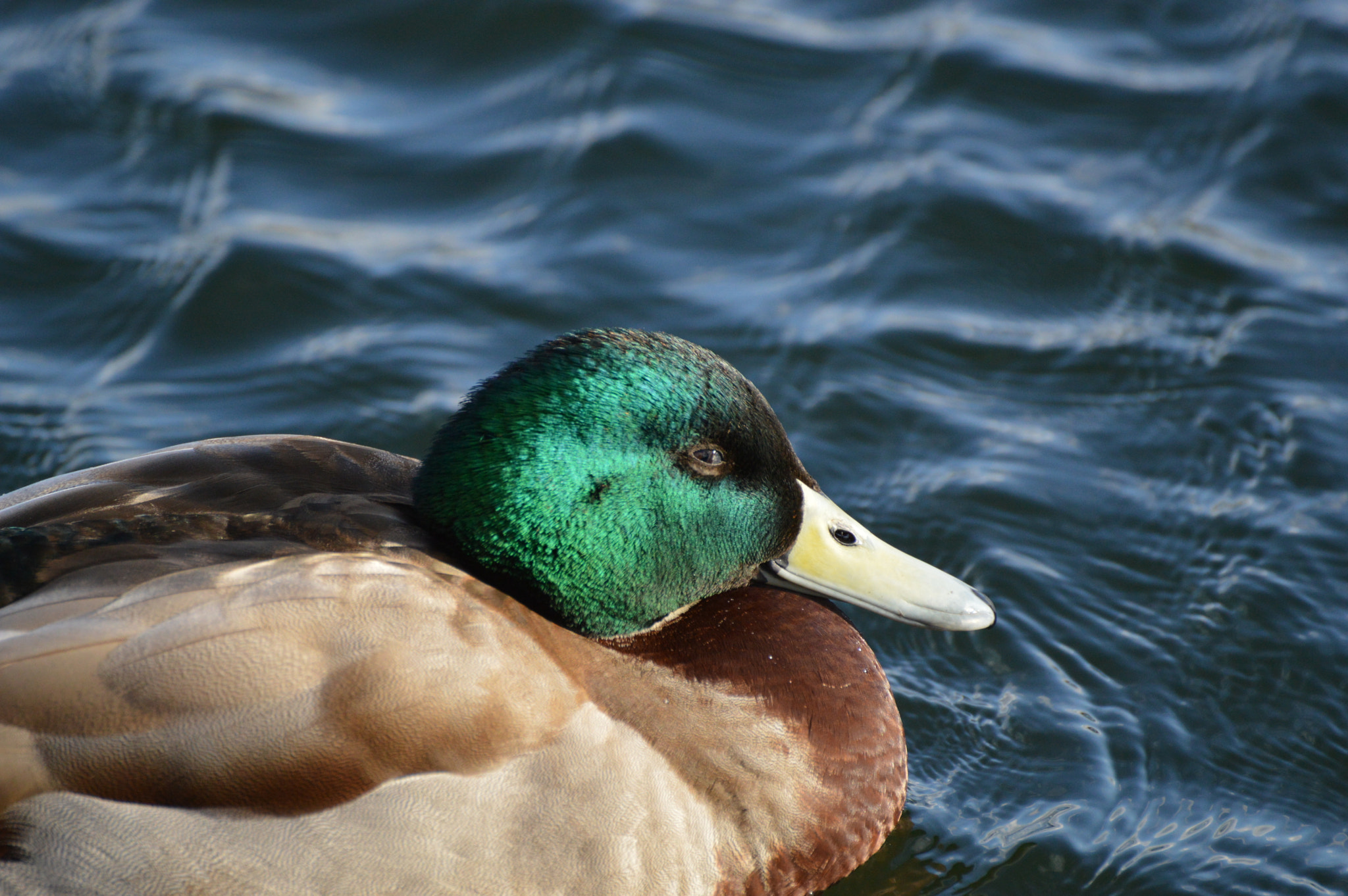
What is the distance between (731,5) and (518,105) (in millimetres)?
1576

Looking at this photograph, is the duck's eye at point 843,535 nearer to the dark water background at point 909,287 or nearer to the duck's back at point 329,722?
the duck's back at point 329,722

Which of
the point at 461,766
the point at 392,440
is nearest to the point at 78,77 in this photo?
the point at 392,440

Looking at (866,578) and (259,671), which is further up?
(866,578)

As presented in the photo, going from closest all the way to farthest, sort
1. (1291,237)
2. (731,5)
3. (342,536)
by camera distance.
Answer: (342,536), (1291,237), (731,5)

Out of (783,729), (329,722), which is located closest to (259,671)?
(329,722)

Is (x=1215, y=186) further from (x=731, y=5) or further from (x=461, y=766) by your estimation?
(x=461, y=766)

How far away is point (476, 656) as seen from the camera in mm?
3340

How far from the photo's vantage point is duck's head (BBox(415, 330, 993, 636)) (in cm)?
360

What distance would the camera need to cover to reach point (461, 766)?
327 cm

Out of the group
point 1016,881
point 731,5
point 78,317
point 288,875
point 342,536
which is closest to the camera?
point 288,875

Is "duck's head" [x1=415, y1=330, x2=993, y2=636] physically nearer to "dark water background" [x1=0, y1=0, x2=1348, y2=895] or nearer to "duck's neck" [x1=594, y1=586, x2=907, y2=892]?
"duck's neck" [x1=594, y1=586, x2=907, y2=892]

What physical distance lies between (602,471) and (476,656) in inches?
22.2

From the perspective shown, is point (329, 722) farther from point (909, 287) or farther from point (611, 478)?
point (909, 287)

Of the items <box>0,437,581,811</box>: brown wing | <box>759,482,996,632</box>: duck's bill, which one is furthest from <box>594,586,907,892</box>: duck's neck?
<box>0,437,581,811</box>: brown wing
